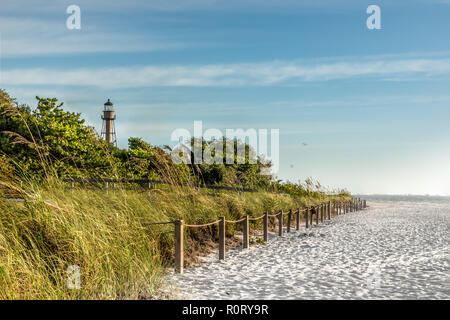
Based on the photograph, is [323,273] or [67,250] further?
[323,273]

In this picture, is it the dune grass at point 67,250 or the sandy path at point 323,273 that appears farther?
the sandy path at point 323,273

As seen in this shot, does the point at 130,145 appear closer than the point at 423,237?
No

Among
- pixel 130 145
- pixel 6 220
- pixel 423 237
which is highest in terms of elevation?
pixel 130 145

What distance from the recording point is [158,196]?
948cm

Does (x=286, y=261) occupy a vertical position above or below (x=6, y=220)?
below

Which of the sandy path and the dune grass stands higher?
the dune grass

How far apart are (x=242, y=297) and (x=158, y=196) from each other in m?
4.30

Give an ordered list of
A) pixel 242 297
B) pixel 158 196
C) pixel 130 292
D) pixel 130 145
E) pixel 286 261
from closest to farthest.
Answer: pixel 130 292
pixel 242 297
pixel 286 261
pixel 158 196
pixel 130 145

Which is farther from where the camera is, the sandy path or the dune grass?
the sandy path

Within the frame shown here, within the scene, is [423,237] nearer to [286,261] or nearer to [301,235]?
[301,235]

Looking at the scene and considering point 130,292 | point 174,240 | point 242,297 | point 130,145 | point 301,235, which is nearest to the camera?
point 130,292

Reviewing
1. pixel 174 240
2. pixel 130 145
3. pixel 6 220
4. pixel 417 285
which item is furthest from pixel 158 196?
pixel 130 145

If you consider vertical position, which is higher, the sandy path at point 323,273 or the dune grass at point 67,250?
the dune grass at point 67,250

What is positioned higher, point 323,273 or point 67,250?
point 67,250
